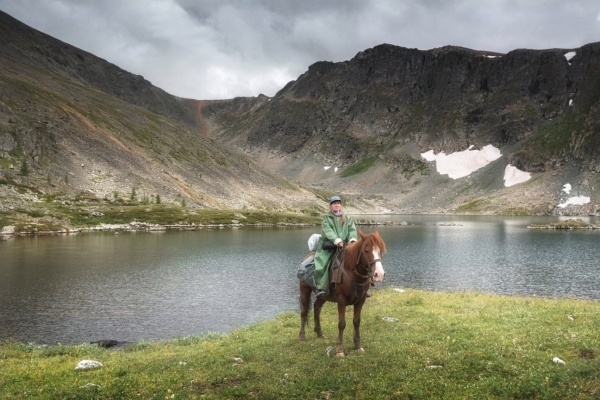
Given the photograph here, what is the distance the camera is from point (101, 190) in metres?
140

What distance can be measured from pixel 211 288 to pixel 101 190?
114 metres

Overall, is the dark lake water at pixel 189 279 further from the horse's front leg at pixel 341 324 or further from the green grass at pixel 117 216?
the green grass at pixel 117 216

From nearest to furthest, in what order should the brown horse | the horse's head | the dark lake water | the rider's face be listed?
the horse's head → the brown horse → the rider's face → the dark lake water

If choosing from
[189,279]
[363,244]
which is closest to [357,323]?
[363,244]

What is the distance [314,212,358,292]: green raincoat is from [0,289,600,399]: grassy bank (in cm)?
305

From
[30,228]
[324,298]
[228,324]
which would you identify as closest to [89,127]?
[30,228]

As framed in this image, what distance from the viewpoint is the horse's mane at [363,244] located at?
1510cm

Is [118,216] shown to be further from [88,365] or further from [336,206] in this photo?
[336,206]

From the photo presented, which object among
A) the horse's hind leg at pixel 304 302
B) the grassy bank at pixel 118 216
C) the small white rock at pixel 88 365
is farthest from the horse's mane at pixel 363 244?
the grassy bank at pixel 118 216

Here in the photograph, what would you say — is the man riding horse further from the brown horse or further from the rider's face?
the brown horse

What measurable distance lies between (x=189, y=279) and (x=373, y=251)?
37.7 m

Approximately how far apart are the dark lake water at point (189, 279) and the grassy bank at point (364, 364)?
8294 millimetres

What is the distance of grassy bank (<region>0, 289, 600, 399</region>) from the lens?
1245 centimetres

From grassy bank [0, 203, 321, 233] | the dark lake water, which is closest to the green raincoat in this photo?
the dark lake water
